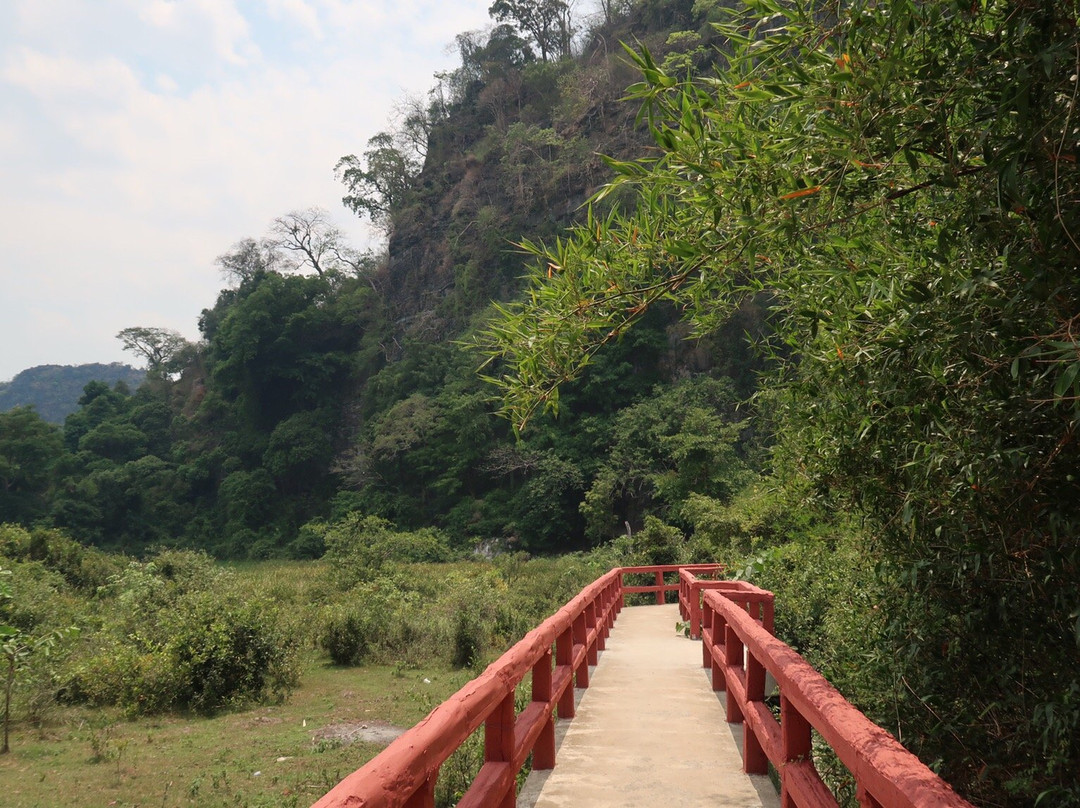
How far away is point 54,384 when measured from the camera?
137 meters

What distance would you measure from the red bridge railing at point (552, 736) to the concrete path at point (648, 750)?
0.24 m

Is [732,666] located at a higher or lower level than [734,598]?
lower

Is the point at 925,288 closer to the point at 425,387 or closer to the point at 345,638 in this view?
the point at 345,638

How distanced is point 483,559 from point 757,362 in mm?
15997

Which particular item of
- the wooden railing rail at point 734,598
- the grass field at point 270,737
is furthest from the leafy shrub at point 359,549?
the wooden railing rail at point 734,598

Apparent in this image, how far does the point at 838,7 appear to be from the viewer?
2.62 m

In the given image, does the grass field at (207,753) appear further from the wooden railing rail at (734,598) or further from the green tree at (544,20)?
the green tree at (544,20)

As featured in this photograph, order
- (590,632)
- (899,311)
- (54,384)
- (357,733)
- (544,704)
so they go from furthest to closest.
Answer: (54,384), (357,733), (590,632), (544,704), (899,311)

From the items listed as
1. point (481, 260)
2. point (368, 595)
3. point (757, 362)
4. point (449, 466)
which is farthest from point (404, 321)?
point (368, 595)

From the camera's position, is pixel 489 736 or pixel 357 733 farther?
pixel 357 733

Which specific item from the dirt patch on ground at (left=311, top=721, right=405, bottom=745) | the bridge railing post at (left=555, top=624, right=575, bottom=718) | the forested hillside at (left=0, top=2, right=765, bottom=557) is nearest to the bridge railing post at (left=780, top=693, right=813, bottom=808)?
the bridge railing post at (left=555, top=624, right=575, bottom=718)

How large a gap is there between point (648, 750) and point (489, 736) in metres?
2.37

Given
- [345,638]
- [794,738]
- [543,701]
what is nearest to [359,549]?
[345,638]

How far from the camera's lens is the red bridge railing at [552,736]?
209 cm
